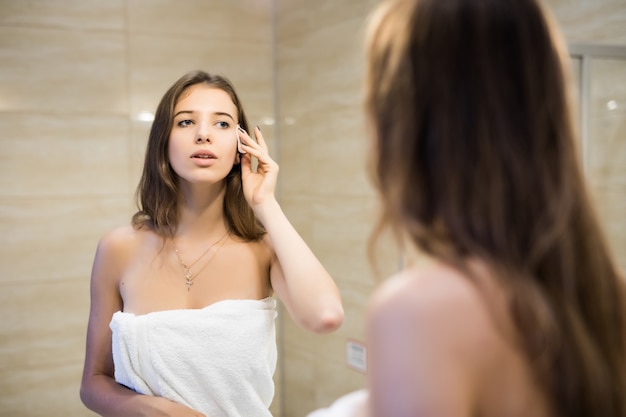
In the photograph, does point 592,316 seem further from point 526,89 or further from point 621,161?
point 621,161

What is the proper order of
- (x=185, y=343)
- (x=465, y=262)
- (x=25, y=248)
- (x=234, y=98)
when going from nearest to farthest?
1. (x=465, y=262)
2. (x=185, y=343)
3. (x=234, y=98)
4. (x=25, y=248)

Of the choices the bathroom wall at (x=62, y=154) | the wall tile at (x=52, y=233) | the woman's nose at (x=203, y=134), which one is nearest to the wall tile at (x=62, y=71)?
the bathroom wall at (x=62, y=154)

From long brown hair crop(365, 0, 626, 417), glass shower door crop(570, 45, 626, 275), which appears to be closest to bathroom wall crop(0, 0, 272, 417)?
glass shower door crop(570, 45, 626, 275)

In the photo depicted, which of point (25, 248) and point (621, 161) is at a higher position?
point (621, 161)

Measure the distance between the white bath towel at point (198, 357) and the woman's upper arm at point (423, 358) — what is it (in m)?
0.82

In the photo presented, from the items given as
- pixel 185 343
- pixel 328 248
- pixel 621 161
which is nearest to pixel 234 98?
pixel 185 343

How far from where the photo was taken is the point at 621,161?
157 cm

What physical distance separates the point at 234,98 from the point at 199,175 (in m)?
0.22

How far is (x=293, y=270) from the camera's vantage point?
1333mm

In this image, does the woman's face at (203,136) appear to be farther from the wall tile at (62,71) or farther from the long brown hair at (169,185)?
the wall tile at (62,71)

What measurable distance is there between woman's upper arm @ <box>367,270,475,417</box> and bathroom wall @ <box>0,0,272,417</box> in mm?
2180

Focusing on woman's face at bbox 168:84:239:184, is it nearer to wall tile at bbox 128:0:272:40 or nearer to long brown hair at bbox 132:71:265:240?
long brown hair at bbox 132:71:265:240

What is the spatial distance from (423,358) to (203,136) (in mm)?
943

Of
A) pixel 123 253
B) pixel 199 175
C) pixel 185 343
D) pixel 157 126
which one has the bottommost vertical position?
pixel 185 343
